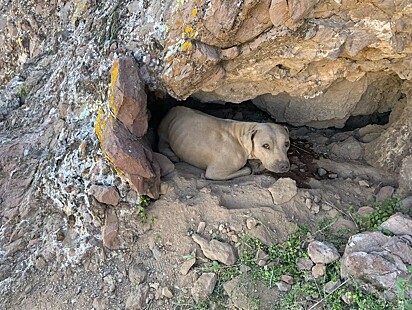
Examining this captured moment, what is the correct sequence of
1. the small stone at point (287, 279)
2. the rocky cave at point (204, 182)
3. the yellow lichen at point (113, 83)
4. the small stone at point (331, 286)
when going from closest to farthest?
the small stone at point (331, 286), the rocky cave at point (204, 182), the small stone at point (287, 279), the yellow lichen at point (113, 83)

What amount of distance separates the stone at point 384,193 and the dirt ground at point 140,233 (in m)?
0.10

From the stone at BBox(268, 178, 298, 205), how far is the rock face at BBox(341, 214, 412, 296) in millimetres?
989

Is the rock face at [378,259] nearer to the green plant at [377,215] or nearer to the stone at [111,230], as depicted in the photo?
the green plant at [377,215]

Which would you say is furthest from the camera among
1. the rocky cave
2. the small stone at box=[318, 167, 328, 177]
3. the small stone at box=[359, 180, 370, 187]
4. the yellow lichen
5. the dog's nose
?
the small stone at box=[318, 167, 328, 177]

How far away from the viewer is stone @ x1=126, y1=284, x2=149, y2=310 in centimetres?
449

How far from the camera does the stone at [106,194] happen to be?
191 inches

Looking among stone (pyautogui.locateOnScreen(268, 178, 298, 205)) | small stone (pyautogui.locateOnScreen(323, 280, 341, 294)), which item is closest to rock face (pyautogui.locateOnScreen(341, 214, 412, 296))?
small stone (pyautogui.locateOnScreen(323, 280, 341, 294))

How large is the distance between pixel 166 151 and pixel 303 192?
216cm

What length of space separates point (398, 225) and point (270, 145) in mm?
2042

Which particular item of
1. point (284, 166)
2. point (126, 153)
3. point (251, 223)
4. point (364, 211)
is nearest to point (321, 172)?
point (284, 166)

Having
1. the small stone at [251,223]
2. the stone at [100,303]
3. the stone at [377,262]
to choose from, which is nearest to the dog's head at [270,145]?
the small stone at [251,223]

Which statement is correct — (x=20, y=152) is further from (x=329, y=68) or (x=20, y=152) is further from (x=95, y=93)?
(x=329, y=68)

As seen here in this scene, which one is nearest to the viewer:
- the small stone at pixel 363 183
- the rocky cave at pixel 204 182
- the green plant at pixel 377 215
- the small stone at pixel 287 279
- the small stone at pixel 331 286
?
the small stone at pixel 331 286

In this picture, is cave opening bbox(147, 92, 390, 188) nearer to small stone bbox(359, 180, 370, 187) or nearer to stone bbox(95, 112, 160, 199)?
small stone bbox(359, 180, 370, 187)
